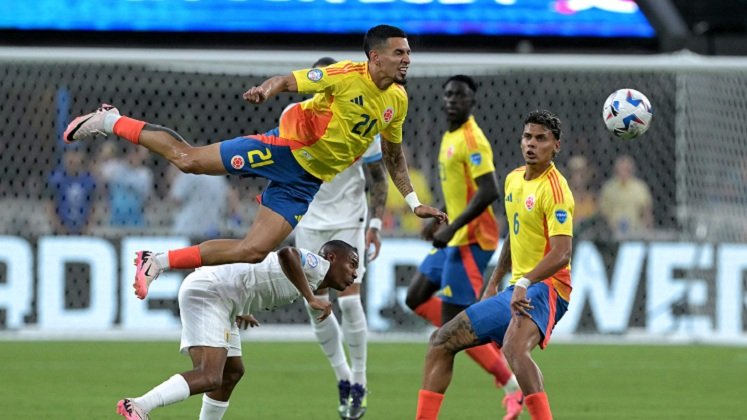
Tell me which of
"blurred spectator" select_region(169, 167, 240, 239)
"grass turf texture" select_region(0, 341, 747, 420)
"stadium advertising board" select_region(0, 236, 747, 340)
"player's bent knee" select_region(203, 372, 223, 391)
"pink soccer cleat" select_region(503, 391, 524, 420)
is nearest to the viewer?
"player's bent knee" select_region(203, 372, 223, 391)

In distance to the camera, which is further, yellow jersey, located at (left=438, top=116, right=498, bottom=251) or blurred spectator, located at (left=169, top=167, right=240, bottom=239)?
blurred spectator, located at (left=169, top=167, right=240, bottom=239)

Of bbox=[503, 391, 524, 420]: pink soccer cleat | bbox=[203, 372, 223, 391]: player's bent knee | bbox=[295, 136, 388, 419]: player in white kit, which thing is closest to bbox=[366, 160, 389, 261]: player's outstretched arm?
bbox=[295, 136, 388, 419]: player in white kit

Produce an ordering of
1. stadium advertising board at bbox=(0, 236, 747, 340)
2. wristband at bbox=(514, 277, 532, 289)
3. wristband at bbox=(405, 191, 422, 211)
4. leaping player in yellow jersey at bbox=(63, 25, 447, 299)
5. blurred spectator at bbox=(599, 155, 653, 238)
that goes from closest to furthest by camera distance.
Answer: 1. wristband at bbox=(514, 277, 532, 289)
2. leaping player in yellow jersey at bbox=(63, 25, 447, 299)
3. wristband at bbox=(405, 191, 422, 211)
4. stadium advertising board at bbox=(0, 236, 747, 340)
5. blurred spectator at bbox=(599, 155, 653, 238)

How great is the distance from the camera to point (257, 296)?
779cm

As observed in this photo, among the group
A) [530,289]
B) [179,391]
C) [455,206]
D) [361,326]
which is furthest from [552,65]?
[179,391]

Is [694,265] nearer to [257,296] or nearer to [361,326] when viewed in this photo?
[361,326]

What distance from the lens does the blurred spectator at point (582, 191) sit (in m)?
15.8

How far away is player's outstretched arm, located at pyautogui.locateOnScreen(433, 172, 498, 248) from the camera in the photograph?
10.1 meters

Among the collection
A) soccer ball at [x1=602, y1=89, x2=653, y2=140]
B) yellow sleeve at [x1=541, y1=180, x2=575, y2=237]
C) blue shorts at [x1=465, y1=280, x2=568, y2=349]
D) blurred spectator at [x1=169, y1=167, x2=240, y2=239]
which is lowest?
blue shorts at [x1=465, y1=280, x2=568, y2=349]

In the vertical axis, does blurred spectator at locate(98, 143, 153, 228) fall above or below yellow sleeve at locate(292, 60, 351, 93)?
above

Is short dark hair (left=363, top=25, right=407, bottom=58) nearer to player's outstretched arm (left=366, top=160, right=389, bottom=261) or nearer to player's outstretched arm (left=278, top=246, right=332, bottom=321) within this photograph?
player's outstretched arm (left=278, top=246, right=332, bottom=321)

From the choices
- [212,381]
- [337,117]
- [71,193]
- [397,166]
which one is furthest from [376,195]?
[71,193]

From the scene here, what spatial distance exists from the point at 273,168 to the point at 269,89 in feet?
2.50

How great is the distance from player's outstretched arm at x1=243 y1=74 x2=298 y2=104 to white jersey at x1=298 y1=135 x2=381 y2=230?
1992 mm
